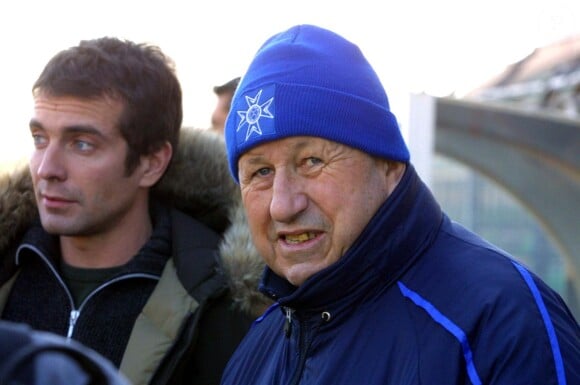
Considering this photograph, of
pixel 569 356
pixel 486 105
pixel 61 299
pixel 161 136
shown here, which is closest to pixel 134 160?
pixel 161 136

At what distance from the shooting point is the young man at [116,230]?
3018 mm

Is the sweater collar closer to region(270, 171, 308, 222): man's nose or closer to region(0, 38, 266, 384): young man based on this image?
region(270, 171, 308, 222): man's nose

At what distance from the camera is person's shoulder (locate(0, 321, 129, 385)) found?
87 centimetres

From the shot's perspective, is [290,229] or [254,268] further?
[254,268]

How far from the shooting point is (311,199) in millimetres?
2193

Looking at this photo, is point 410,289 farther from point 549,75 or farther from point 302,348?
point 549,75

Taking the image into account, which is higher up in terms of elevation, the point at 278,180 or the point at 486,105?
the point at 278,180

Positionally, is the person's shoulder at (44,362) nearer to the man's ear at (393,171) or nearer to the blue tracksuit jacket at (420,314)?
the blue tracksuit jacket at (420,314)

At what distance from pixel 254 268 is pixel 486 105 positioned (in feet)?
22.8

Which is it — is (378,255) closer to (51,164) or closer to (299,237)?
(299,237)

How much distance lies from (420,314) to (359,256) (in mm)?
189

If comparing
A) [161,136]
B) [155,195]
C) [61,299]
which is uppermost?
[161,136]

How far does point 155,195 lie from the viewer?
137 inches

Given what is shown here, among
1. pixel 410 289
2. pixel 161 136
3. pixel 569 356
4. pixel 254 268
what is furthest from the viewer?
pixel 161 136
